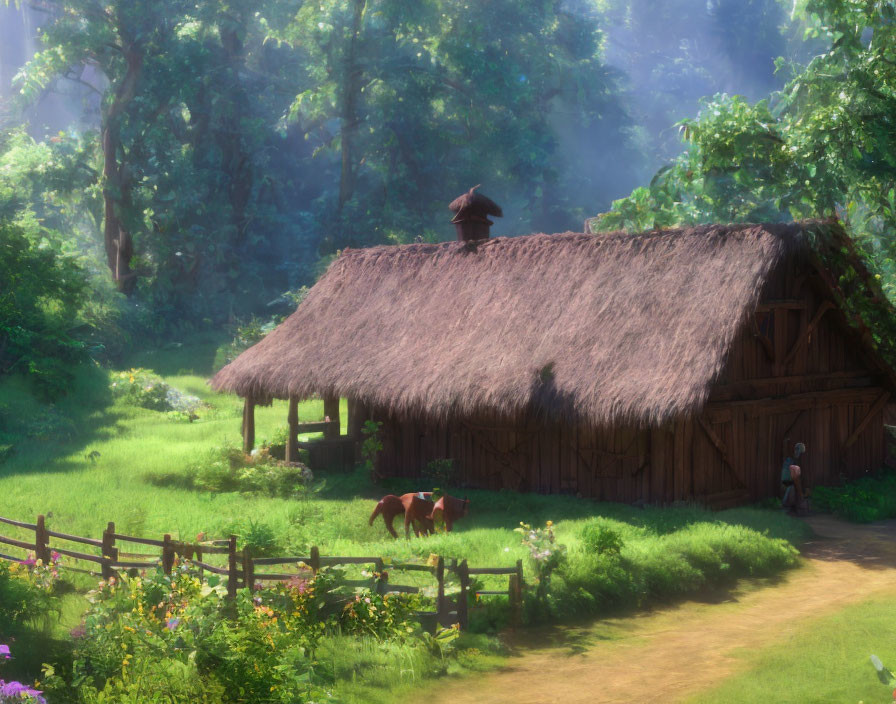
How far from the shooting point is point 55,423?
2355cm

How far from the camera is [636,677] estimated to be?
9.20 metres

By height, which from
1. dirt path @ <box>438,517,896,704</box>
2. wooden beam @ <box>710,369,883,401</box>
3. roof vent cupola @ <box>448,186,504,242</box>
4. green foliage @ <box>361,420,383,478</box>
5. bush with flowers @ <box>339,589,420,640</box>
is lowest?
dirt path @ <box>438,517,896,704</box>

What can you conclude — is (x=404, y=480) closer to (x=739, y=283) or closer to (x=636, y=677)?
(x=739, y=283)

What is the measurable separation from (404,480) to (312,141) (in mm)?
37594

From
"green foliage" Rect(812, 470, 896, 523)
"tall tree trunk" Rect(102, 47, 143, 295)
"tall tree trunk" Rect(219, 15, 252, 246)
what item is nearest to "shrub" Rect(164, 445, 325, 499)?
"green foliage" Rect(812, 470, 896, 523)

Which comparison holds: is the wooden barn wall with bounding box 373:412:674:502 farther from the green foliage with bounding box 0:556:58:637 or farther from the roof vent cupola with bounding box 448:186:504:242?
the green foliage with bounding box 0:556:58:637

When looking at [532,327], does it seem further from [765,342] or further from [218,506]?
[218,506]

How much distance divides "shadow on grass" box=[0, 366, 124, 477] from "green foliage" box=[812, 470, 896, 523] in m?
14.0

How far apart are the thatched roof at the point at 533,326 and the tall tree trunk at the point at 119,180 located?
21.6 metres

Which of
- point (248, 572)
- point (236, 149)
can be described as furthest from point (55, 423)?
point (236, 149)

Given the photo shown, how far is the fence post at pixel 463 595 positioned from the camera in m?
10.3

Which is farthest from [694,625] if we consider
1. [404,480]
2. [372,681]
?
[404,480]

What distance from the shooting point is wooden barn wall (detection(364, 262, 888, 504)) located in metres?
16.2

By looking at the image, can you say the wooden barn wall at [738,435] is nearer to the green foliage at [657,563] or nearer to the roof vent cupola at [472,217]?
the green foliage at [657,563]
